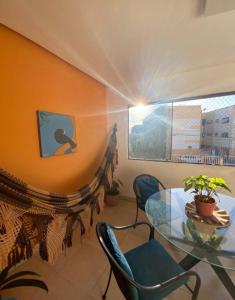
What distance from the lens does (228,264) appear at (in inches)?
38.3

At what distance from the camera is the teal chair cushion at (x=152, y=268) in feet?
3.12

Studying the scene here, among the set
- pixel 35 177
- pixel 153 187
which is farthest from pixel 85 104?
pixel 153 187

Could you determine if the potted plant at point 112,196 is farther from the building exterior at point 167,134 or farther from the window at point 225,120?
the window at point 225,120

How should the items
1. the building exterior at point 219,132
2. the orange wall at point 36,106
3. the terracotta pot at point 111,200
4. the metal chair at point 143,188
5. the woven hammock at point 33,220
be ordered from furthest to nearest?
1. the terracotta pot at point 111,200
2. the building exterior at point 219,132
3. the metal chair at point 143,188
4. the orange wall at point 36,106
5. the woven hammock at point 33,220

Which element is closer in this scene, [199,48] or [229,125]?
[199,48]

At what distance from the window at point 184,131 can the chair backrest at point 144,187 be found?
733 millimetres

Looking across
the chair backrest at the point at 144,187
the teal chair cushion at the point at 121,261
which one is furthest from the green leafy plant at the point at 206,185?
the teal chair cushion at the point at 121,261

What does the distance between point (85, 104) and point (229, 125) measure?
2.25m

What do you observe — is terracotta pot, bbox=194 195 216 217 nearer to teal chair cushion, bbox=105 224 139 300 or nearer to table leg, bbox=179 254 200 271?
table leg, bbox=179 254 200 271

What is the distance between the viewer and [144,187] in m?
2.17

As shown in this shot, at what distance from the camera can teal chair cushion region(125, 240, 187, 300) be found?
95 centimetres

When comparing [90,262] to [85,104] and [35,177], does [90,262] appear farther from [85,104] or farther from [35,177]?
[85,104]

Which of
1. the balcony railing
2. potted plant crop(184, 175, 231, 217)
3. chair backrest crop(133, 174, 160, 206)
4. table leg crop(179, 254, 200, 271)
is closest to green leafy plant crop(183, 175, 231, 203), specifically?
potted plant crop(184, 175, 231, 217)

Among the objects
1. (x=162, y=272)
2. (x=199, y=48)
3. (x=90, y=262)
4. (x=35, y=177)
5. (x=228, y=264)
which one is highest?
(x=199, y=48)
